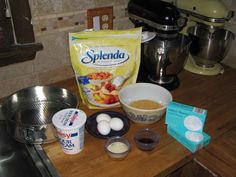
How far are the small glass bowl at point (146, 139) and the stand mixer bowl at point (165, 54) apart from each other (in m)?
0.29

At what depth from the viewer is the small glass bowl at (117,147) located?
2.34 ft

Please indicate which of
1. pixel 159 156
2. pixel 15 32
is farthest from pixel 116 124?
pixel 15 32

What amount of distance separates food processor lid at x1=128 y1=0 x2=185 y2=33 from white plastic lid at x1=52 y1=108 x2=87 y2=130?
433mm

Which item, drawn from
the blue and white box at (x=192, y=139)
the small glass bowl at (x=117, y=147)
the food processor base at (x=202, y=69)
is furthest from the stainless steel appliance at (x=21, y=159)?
the food processor base at (x=202, y=69)

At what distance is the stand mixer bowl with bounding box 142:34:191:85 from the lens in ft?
3.13

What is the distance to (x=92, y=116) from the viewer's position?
86 cm

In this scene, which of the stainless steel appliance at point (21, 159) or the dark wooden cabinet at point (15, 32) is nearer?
the stainless steel appliance at point (21, 159)

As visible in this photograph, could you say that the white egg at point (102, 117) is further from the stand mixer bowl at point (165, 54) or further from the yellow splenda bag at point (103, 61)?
the stand mixer bowl at point (165, 54)

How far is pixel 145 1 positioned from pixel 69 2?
0.93 ft

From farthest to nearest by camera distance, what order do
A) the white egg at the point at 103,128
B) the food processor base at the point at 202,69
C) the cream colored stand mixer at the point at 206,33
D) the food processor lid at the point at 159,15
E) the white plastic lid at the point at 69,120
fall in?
the food processor base at the point at 202,69
the cream colored stand mixer at the point at 206,33
the food processor lid at the point at 159,15
the white egg at the point at 103,128
the white plastic lid at the point at 69,120

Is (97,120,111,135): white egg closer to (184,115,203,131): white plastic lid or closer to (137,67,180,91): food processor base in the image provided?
(184,115,203,131): white plastic lid

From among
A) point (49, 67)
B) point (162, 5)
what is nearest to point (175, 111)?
point (162, 5)

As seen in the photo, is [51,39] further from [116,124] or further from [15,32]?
[116,124]

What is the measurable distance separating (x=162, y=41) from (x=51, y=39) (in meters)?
0.40
